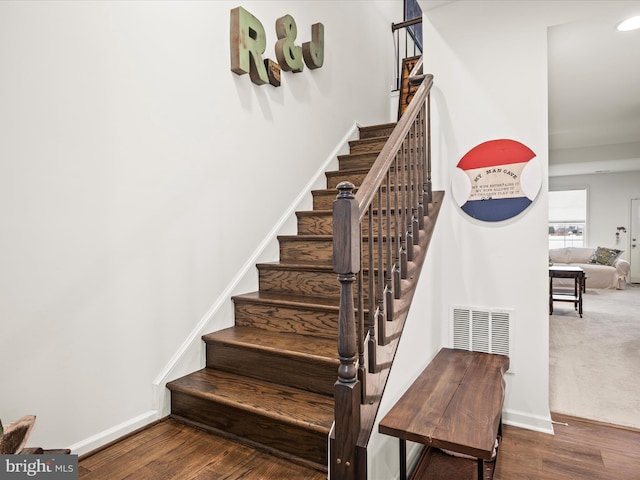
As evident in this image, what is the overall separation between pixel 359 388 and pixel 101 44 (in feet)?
6.14

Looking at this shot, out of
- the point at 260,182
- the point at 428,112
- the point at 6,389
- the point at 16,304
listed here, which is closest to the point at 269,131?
the point at 260,182

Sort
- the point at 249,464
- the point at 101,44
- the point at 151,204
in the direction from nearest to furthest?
the point at 249,464
the point at 101,44
the point at 151,204

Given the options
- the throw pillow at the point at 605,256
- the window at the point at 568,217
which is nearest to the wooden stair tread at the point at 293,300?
the throw pillow at the point at 605,256

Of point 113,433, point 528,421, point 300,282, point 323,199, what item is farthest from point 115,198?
point 528,421

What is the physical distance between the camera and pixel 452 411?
1651mm

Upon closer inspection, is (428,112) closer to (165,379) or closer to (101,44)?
(101,44)

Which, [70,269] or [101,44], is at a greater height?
[101,44]

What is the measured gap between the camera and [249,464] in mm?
1612

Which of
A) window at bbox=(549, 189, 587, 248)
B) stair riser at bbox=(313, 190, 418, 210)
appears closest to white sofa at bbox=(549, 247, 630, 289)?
window at bbox=(549, 189, 587, 248)

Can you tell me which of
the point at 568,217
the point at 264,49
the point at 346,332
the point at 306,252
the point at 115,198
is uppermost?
the point at 264,49

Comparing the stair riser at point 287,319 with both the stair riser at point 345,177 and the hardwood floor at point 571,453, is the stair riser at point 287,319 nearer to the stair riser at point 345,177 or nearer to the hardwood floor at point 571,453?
the hardwood floor at point 571,453

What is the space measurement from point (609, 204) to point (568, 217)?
0.88 meters

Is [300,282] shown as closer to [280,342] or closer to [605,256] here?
[280,342]

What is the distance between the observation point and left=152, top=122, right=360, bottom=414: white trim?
200 cm
